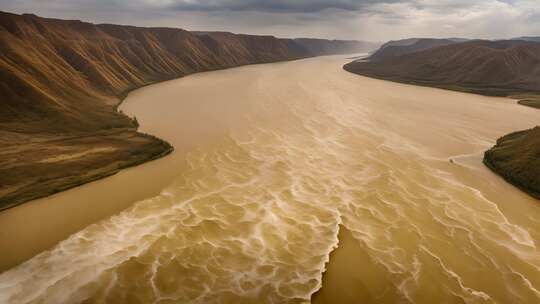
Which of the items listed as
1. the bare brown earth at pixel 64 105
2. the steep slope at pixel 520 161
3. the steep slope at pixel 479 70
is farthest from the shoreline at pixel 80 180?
the steep slope at pixel 479 70

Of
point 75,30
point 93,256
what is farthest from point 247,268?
point 75,30

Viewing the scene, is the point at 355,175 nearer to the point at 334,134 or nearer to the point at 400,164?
the point at 400,164

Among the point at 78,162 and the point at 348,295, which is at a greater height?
the point at 78,162

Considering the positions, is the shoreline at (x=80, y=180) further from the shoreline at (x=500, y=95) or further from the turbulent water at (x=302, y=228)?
the shoreline at (x=500, y=95)

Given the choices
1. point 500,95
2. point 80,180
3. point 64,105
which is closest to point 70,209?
point 80,180

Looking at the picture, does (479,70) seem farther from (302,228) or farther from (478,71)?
(302,228)
